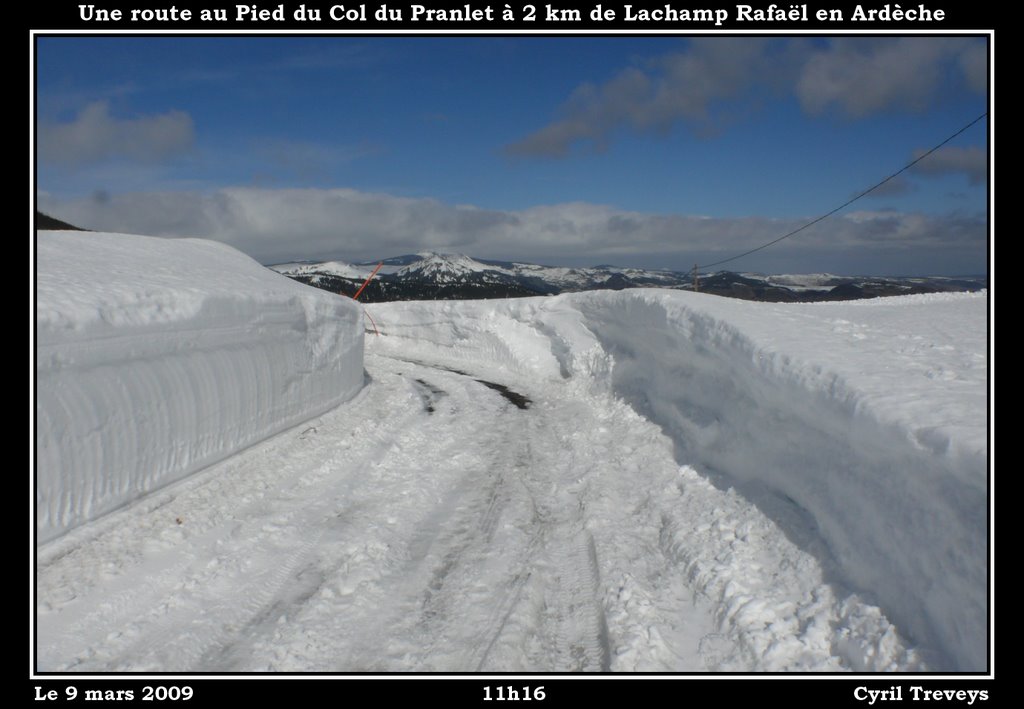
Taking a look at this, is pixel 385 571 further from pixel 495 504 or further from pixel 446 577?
pixel 495 504

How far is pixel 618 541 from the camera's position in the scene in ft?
18.1

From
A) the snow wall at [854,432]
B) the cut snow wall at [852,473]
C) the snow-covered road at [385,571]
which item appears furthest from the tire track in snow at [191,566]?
the cut snow wall at [852,473]

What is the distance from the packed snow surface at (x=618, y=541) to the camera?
370 centimetres

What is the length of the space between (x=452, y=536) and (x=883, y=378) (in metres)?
4.30

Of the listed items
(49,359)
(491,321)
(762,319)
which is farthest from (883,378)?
(491,321)

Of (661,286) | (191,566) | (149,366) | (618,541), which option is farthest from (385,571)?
(661,286)

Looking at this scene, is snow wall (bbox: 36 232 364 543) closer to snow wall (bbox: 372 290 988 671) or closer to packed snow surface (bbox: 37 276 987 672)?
packed snow surface (bbox: 37 276 987 672)

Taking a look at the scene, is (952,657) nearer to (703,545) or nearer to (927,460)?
(927,460)

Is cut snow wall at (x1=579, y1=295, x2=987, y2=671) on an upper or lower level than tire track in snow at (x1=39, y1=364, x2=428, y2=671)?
upper

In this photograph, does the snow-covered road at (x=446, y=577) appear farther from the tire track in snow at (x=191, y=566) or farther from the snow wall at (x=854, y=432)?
the snow wall at (x=854, y=432)

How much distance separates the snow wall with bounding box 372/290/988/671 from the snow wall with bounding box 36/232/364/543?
18.3 ft

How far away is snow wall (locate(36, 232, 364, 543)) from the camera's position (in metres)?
5.15

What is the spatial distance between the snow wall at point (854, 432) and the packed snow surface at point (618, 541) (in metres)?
0.03

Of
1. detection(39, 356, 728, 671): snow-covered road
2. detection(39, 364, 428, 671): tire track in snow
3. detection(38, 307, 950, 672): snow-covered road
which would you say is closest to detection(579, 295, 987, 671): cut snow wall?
detection(38, 307, 950, 672): snow-covered road
